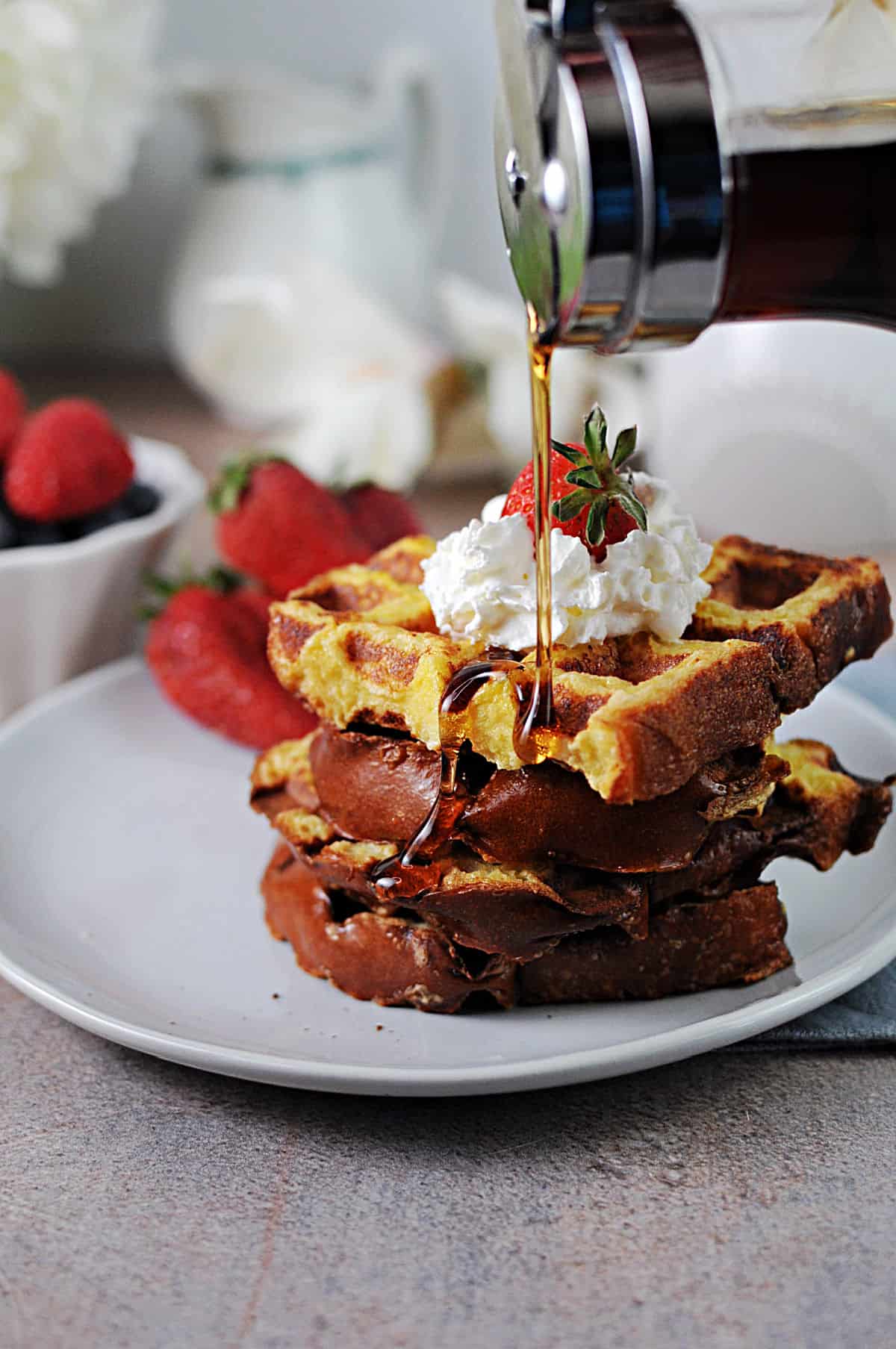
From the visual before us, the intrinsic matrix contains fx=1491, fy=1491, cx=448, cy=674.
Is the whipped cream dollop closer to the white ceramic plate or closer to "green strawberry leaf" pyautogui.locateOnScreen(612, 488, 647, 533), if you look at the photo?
"green strawberry leaf" pyautogui.locateOnScreen(612, 488, 647, 533)

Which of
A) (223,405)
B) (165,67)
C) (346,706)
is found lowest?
(223,405)

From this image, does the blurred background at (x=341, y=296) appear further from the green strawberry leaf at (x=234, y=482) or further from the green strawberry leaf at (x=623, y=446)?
the green strawberry leaf at (x=623, y=446)

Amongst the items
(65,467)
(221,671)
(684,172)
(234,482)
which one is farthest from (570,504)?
(65,467)

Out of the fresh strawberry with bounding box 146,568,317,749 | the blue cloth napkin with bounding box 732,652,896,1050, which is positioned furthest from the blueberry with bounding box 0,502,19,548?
the blue cloth napkin with bounding box 732,652,896,1050

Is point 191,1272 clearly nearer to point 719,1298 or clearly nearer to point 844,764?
point 719,1298

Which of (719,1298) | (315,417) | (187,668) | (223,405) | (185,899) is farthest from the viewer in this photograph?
(223,405)

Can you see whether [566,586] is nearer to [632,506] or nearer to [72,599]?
[632,506]

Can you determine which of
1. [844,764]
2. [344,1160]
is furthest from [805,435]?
[344,1160]
